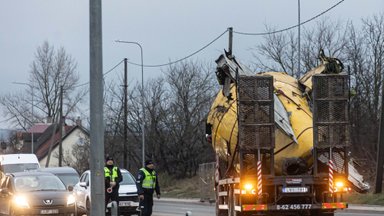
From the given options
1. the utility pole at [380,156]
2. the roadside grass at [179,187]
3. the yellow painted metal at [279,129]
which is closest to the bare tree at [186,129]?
the roadside grass at [179,187]

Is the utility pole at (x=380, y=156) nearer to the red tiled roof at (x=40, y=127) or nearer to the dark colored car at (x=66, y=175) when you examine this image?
the dark colored car at (x=66, y=175)

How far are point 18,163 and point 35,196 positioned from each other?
11379 millimetres

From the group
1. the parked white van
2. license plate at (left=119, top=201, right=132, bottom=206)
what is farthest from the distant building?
license plate at (left=119, top=201, right=132, bottom=206)

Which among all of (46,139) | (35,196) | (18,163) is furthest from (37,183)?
(46,139)

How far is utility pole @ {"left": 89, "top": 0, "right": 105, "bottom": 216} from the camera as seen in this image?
35.4 ft

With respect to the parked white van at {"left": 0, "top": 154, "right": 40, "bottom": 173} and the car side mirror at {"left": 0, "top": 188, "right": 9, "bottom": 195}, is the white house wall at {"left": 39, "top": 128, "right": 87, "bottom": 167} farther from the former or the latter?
the car side mirror at {"left": 0, "top": 188, "right": 9, "bottom": 195}

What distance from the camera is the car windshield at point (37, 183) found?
2108cm

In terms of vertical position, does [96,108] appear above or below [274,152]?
above

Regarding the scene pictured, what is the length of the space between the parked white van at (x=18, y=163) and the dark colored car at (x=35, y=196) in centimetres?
876

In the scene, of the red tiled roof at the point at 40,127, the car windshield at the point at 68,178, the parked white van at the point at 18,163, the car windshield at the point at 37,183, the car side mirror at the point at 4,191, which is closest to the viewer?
the car windshield at the point at 37,183

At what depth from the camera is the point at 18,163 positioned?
3114 centimetres

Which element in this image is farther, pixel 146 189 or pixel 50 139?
pixel 50 139

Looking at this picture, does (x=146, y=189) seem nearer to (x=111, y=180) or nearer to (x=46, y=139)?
(x=111, y=180)

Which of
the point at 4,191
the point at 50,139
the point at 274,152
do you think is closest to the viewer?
the point at 274,152
